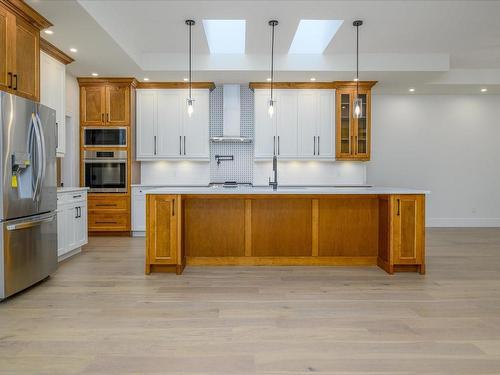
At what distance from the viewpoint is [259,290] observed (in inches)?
128

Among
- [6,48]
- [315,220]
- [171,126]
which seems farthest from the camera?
[171,126]

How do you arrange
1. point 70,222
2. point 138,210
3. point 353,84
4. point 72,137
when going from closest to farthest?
1. point 70,222
2. point 72,137
3. point 138,210
4. point 353,84

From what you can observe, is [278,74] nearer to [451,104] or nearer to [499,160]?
[451,104]

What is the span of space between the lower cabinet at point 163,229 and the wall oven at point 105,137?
9.29 feet

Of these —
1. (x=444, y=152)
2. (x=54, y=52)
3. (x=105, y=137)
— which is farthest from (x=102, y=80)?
(x=444, y=152)

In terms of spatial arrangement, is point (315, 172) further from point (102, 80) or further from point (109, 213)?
point (102, 80)

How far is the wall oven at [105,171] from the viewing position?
6.05 meters

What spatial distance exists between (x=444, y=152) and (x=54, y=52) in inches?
284

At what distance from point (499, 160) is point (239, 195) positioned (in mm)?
6412

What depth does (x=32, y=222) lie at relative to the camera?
3195 millimetres

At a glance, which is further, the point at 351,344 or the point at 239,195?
the point at 239,195

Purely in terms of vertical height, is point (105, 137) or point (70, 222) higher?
point (105, 137)

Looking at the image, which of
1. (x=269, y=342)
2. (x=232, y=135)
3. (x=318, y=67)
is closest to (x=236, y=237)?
(x=269, y=342)

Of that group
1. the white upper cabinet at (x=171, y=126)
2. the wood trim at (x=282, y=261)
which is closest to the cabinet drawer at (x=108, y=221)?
the white upper cabinet at (x=171, y=126)
